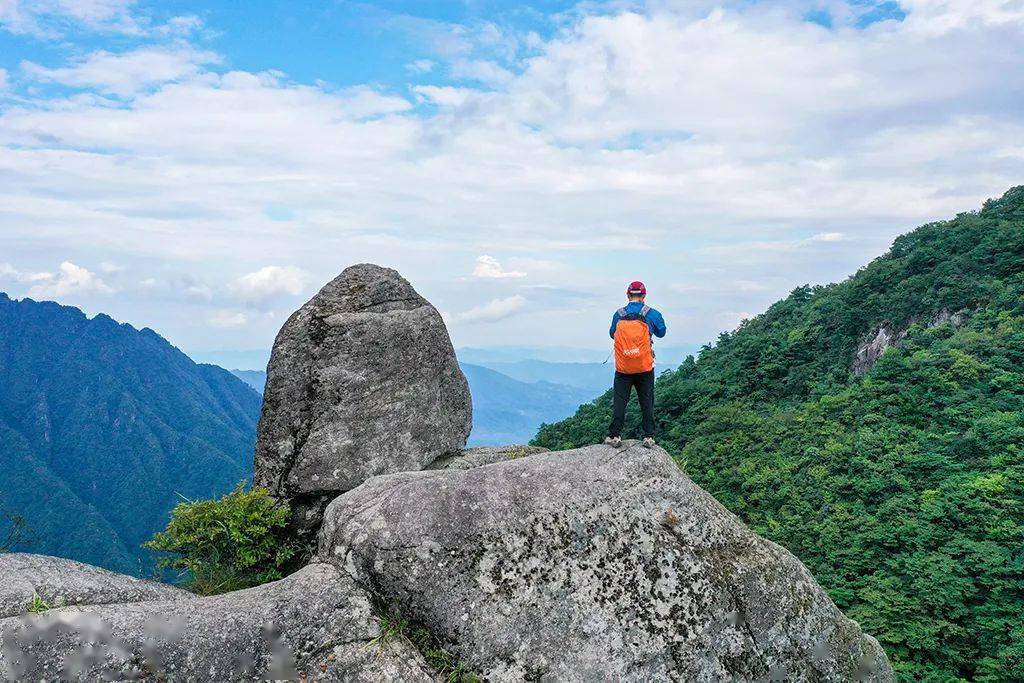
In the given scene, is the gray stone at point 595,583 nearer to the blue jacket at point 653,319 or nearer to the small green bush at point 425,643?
the small green bush at point 425,643

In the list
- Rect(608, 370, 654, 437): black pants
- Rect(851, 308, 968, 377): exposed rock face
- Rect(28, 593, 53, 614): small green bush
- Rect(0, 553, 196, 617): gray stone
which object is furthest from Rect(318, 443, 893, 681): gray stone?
Rect(851, 308, 968, 377): exposed rock face

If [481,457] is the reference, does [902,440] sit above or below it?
below

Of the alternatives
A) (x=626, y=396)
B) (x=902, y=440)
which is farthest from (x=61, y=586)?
(x=902, y=440)

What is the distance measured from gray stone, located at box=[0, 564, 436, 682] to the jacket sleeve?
668 cm

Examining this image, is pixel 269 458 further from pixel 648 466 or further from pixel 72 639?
pixel 648 466

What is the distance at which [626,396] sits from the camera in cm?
1332

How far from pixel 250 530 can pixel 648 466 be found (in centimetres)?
820

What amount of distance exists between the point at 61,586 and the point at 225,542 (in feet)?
11.7

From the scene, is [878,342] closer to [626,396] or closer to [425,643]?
[626,396]

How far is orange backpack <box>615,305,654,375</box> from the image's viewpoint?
41.5 feet

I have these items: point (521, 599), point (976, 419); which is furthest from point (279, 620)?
point (976, 419)

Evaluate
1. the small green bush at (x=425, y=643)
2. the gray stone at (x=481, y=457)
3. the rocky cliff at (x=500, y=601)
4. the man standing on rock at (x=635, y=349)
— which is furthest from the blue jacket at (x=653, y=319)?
the small green bush at (x=425, y=643)

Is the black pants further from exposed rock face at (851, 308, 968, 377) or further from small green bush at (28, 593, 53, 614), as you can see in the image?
exposed rock face at (851, 308, 968, 377)

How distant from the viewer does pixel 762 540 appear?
11391 mm
